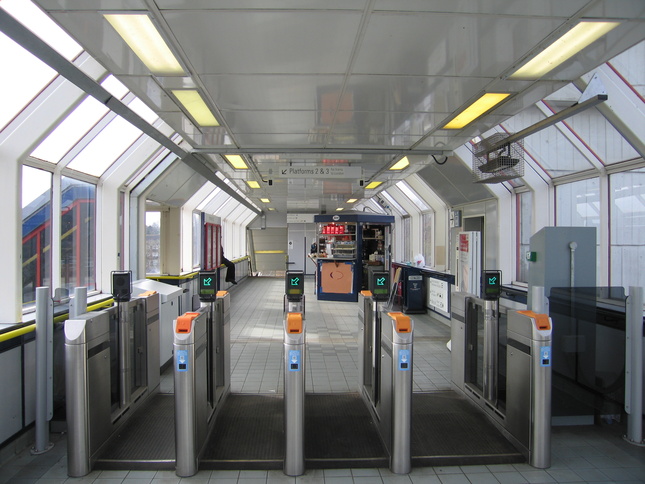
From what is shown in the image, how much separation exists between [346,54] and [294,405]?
2.41 metres

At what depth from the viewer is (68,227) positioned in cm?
486

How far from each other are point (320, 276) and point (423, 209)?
3.22 m

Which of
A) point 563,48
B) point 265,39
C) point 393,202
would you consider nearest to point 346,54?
point 265,39

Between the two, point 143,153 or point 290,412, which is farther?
point 143,153

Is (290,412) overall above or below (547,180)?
below

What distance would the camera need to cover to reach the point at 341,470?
304 cm

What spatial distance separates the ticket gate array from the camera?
121 inches

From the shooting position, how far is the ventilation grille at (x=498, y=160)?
422cm

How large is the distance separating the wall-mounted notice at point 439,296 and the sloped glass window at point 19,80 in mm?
6805

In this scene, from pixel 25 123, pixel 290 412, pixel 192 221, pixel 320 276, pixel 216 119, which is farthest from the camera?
pixel 320 276

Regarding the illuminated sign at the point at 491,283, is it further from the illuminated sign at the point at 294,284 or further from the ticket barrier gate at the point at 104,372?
the ticket barrier gate at the point at 104,372

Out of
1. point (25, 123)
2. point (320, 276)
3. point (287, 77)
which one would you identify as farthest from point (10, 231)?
point (320, 276)

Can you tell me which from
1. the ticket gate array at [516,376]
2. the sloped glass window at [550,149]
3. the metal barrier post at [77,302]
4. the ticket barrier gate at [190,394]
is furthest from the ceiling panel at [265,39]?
the sloped glass window at [550,149]

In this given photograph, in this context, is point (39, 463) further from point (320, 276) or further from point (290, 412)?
point (320, 276)
